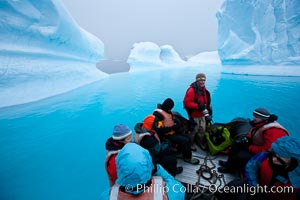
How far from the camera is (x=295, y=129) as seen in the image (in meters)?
4.30

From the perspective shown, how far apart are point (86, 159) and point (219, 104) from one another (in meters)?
5.91

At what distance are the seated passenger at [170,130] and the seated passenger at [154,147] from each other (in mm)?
164

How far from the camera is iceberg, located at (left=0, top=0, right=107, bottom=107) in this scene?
26.8ft

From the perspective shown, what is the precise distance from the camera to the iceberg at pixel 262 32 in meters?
13.9

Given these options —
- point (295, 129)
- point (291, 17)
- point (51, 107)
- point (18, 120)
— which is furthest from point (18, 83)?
point (291, 17)

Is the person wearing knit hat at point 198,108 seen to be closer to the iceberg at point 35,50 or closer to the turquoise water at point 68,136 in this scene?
the turquoise water at point 68,136

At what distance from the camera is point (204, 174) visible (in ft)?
7.11

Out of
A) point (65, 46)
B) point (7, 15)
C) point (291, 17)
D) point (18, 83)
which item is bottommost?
point (18, 83)

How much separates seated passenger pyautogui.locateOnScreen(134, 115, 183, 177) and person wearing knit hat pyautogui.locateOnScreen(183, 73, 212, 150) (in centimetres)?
82

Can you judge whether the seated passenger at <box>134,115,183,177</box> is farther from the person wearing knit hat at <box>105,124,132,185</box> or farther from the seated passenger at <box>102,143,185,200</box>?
the seated passenger at <box>102,143,185,200</box>

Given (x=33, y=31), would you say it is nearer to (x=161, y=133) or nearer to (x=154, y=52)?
(x=161, y=133)

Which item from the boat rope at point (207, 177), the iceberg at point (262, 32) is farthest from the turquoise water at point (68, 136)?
the iceberg at point (262, 32)

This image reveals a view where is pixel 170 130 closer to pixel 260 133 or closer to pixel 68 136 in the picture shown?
pixel 260 133

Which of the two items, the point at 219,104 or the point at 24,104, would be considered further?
the point at 24,104
